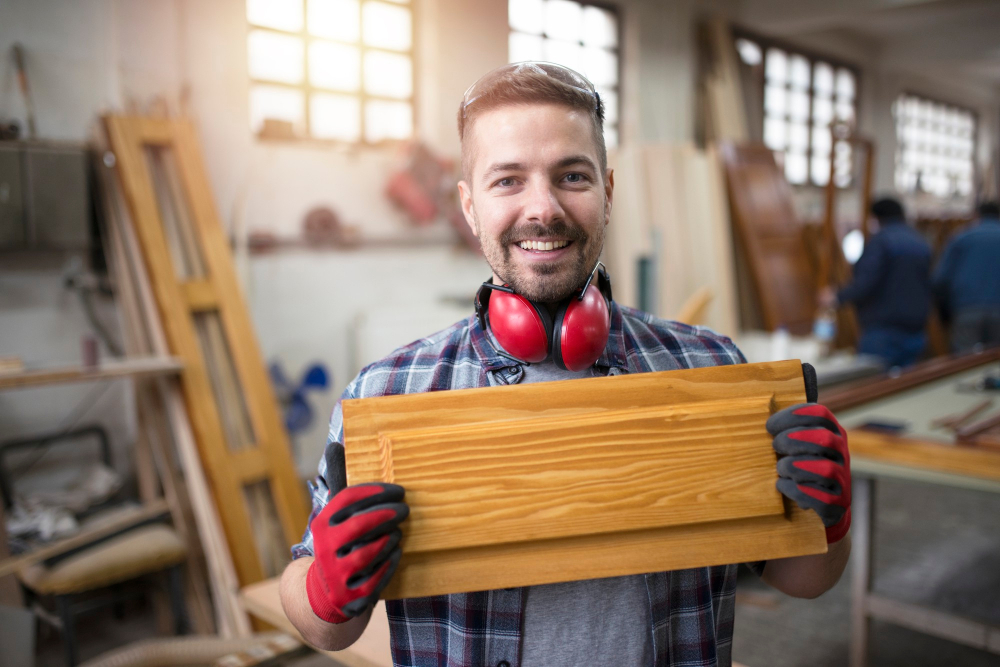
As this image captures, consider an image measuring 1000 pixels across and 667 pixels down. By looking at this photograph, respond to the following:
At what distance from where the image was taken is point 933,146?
11.5 m

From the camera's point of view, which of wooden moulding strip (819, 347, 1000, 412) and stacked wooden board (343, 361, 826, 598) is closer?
stacked wooden board (343, 361, 826, 598)

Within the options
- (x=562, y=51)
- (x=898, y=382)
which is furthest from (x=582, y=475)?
(x=562, y=51)

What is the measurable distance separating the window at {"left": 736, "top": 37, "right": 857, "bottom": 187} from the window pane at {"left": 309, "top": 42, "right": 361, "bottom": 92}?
464cm

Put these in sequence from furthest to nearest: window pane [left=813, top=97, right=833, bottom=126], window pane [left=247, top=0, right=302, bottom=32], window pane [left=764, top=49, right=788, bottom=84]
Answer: window pane [left=813, top=97, right=833, bottom=126], window pane [left=764, top=49, right=788, bottom=84], window pane [left=247, top=0, right=302, bottom=32]

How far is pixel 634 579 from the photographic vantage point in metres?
1.04

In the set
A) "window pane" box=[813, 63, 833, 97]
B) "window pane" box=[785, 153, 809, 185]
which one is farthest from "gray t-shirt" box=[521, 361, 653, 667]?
"window pane" box=[813, 63, 833, 97]

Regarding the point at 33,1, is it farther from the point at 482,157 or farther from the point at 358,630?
the point at 358,630

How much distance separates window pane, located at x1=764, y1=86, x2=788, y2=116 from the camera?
8055 mm

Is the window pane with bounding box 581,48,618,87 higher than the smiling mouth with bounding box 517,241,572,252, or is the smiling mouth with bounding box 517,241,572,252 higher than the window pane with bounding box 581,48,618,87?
the window pane with bounding box 581,48,618,87

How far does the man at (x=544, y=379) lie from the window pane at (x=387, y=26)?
370cm

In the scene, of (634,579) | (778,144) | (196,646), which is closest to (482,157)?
(634,579)

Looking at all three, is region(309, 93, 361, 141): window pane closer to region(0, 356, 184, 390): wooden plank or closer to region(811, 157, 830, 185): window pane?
region(0, 356, 184, 390): wooden plank

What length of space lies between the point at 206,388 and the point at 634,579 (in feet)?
8.38

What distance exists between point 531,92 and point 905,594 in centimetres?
367
